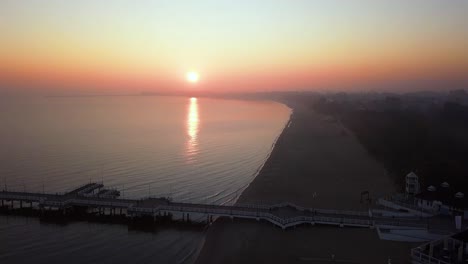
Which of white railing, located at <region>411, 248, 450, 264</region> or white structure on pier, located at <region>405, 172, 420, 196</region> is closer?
white railing, located at <region>411, 248, 450, 264</region>

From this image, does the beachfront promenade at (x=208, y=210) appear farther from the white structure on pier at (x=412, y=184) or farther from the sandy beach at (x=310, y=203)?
the white structure on pier at (x=412, y=184)

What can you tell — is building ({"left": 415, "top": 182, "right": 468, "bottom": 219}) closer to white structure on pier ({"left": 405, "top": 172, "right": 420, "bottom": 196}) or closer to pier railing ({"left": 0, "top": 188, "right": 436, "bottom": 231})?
white structure on pier ({"left": 405, "top": 172, "right": 420, "bottom": 196})

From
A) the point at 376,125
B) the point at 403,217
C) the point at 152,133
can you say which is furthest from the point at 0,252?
the point at 376,125

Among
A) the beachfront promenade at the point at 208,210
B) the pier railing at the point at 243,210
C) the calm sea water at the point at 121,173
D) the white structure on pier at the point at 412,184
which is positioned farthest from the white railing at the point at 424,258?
the calm sea water at the point at 121,173

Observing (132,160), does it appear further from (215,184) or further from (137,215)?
A: (137,215)

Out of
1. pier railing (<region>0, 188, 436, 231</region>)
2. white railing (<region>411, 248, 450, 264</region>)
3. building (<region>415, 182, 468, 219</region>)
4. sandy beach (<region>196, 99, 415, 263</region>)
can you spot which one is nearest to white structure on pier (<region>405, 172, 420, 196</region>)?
building (<region>415, 182, 468, 219</region>)

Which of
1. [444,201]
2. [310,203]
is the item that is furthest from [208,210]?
[444,201]
